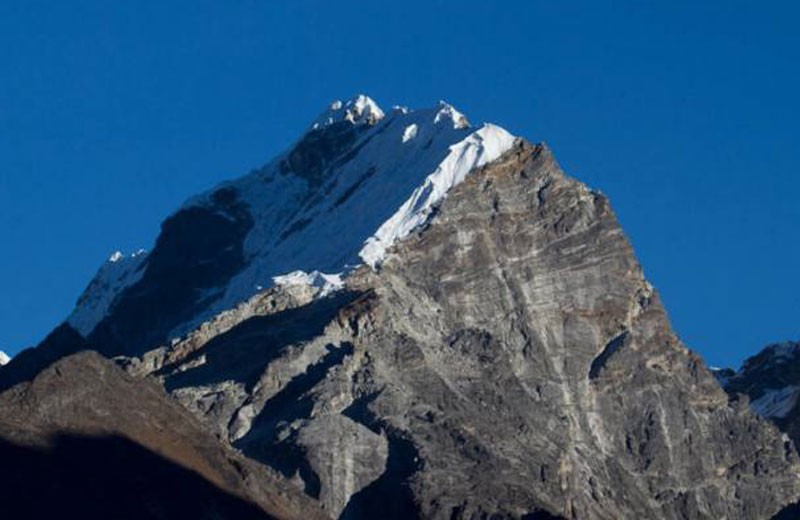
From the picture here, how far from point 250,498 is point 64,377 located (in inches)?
388

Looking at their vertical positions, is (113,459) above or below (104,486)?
above

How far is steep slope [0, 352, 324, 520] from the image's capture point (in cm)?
18038

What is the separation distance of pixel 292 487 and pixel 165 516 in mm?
15290

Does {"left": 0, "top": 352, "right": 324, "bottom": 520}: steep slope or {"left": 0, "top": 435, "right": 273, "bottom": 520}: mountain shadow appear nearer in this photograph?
{"left": 0, "top": 435, "right": 273, "bottom": 520}: mountain shadow

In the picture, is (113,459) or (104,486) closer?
(104,486)

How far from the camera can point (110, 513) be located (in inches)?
7082

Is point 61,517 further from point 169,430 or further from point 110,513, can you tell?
point 169,430

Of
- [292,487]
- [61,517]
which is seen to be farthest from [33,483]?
[292,487]

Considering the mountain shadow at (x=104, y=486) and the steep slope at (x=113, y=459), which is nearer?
the mountain shadow at (x=104, y=486)

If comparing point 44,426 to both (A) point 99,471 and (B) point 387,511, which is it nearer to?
(A) point 99,471

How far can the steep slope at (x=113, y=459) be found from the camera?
180375 millimetres

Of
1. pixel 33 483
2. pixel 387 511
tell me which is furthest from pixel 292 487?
pixel 33 483

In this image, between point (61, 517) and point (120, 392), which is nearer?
point (61, 517)

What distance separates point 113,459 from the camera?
605 ft
